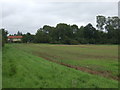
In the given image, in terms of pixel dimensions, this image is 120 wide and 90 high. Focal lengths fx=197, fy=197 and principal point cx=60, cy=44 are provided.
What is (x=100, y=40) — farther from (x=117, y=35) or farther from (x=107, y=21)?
(x=107, y=21)

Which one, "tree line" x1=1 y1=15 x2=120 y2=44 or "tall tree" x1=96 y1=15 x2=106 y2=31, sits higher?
"tall tree" x1=96 y1=15 x2=106 y2=31

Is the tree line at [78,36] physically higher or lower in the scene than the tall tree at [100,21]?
lower

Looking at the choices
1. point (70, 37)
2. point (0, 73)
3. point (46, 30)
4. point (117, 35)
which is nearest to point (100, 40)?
point (117, 35)

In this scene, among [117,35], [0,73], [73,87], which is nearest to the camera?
[73,87]

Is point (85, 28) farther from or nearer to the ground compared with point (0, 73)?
farther from the ground

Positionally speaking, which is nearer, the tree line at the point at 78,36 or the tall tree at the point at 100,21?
the tree line at the point at 78,36

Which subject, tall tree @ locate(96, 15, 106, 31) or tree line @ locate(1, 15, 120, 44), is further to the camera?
tall tree @ locate(96, 15, 106, 31)

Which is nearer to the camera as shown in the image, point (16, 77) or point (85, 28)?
point (16, 77)

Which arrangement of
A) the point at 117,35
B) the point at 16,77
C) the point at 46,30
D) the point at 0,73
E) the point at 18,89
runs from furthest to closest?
the point at 46,30
the point at 117,35
the point at 0,73
the point at 16,77
the point at 18,89

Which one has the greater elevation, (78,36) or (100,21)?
(100,21)

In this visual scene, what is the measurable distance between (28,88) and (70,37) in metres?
117

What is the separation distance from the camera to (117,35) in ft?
388

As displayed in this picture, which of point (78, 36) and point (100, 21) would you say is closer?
point (78, 36)

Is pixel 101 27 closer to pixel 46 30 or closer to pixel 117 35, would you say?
pixel 117 35
